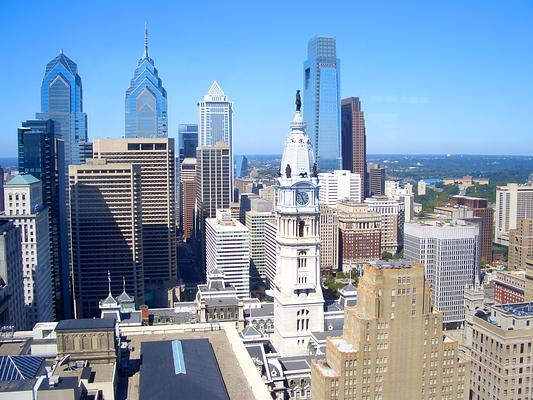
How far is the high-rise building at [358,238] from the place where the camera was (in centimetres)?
10512

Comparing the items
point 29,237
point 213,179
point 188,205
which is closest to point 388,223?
point 213,179

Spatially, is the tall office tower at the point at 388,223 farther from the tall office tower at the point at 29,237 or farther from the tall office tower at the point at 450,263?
the tall office tower at the point at 29,237

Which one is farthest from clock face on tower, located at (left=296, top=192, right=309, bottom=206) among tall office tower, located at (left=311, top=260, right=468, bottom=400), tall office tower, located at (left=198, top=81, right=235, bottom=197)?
tall office tower, located at (left=198, top=81, right=235, bottom=197)

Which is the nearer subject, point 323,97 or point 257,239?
point 257,239

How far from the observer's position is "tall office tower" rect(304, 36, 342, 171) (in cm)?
16075

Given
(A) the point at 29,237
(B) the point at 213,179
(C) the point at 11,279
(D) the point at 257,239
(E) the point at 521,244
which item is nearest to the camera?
(C) the point at 11,279

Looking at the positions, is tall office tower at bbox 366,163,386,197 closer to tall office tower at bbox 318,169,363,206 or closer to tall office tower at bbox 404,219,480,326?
tall office tower at bbox 318,169,363,206

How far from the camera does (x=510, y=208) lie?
117m

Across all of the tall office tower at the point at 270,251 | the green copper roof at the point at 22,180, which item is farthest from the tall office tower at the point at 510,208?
the green copper roof at the point at 22,180

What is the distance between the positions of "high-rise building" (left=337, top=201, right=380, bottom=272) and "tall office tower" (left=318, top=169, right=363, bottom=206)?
3661cm

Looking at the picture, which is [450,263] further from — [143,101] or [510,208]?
[143,101]

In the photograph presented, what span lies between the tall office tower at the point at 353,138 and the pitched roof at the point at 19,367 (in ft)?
476

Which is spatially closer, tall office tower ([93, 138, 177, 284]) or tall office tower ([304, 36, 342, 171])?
tall office tower ([93, 138, 177, 284])

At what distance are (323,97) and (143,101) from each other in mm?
51341
